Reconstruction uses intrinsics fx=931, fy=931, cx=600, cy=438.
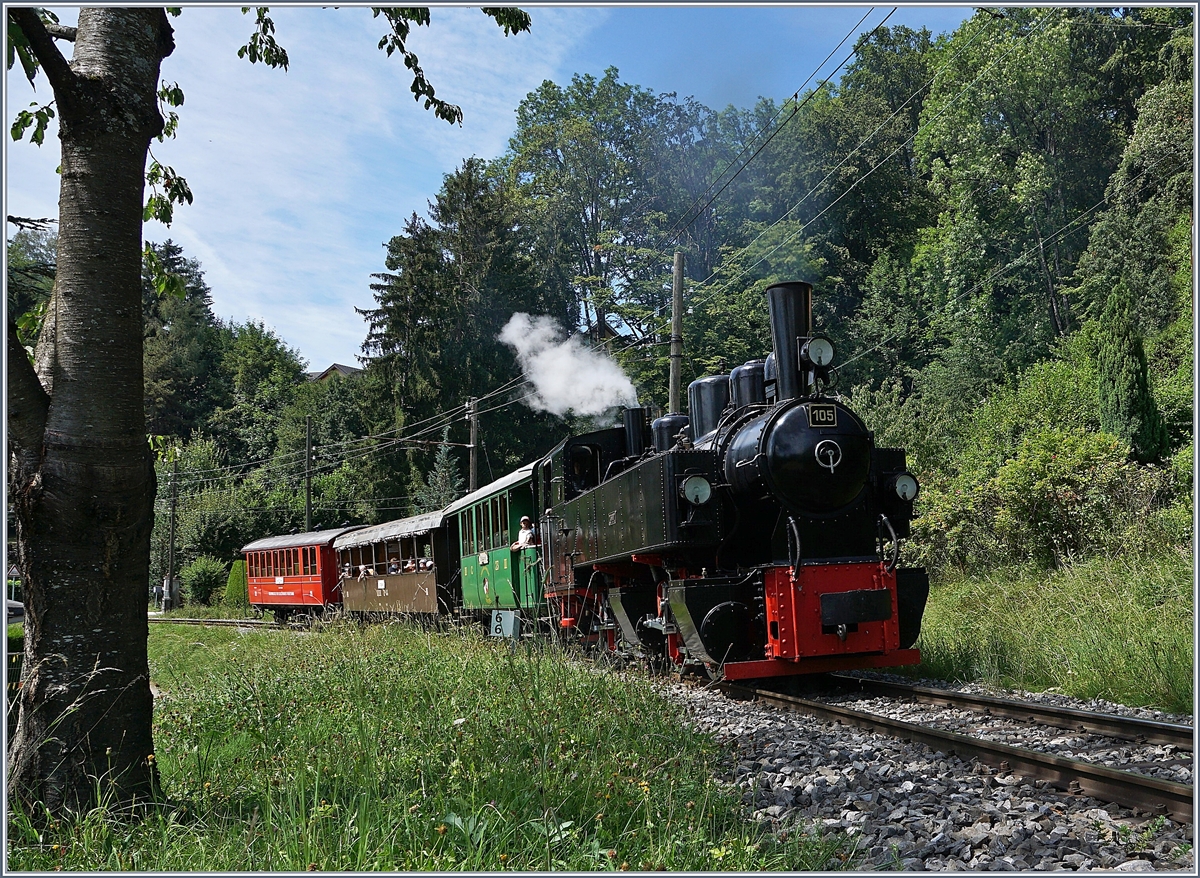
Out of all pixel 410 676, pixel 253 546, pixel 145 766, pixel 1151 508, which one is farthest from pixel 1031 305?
pixel 145 766

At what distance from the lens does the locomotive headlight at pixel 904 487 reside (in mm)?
8477

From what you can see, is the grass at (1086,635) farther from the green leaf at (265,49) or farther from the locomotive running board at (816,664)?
the green leaf at (265,49)

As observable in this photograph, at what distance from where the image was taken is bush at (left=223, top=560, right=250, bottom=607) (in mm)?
35500

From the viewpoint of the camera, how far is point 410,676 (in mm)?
7031

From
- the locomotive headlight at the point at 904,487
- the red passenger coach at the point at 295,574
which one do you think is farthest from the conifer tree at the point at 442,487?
the locomotive headlight at the point at 904,487

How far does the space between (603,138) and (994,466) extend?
3296 cm

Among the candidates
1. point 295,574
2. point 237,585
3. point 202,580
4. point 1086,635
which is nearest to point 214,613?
point 202,580

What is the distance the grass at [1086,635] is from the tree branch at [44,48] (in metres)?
7.43

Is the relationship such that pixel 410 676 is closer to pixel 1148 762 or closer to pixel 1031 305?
pixel 1148 762

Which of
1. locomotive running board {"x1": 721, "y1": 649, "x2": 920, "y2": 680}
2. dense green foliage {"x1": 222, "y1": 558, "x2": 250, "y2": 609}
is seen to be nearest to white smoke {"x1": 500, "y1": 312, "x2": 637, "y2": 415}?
locomotive running board {"x1": 721, "y1": 649, "x2": 920, "y2": 680}

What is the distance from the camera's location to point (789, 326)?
→ 814 cm

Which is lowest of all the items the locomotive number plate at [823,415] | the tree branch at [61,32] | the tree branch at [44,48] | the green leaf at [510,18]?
the locomotive number plate at [823,415]

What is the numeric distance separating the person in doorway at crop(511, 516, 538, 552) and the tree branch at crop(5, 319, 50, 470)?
30.2ft

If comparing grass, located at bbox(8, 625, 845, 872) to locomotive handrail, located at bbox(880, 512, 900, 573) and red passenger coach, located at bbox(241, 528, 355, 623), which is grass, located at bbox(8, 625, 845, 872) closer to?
locomotive handrail, located at bbox(880, 512, 900, 573)
